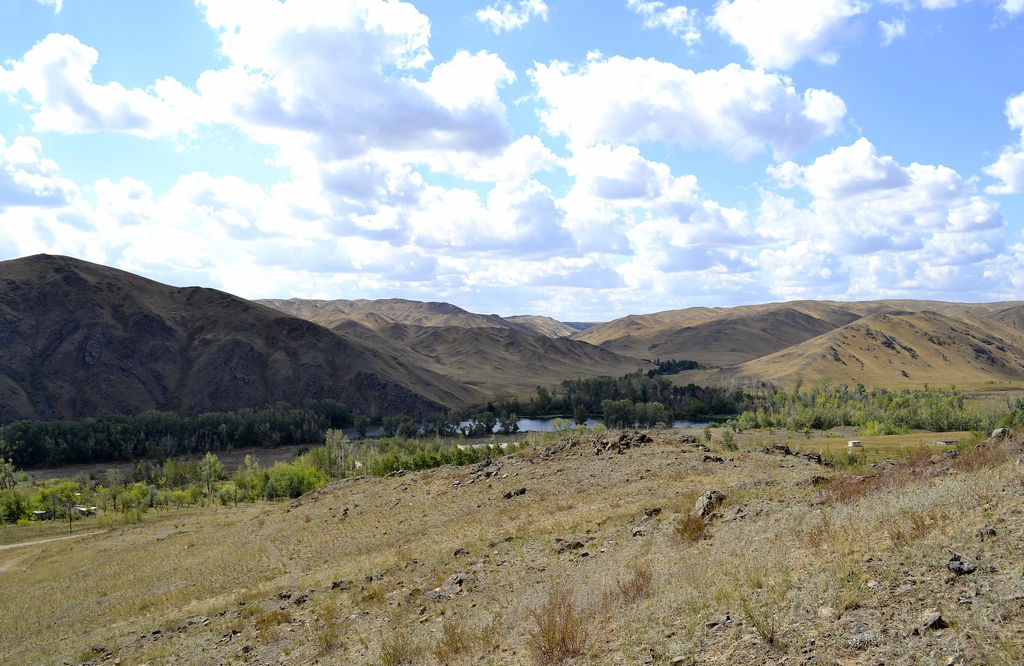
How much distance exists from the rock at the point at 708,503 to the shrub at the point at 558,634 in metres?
6.55

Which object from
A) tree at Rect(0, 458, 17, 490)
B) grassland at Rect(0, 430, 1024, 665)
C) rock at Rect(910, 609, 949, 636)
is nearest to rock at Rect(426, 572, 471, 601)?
grassland at Rect(0, 430, 1024, 665)

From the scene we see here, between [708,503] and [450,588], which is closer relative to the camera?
[450,588]

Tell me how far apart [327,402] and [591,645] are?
17174cm

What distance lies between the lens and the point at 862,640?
27.0 feet

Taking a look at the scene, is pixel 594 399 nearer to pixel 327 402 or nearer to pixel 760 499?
pixel 327 402

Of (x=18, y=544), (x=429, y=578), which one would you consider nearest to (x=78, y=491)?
(x=18, y=544)

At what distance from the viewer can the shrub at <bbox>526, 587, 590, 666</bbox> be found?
33.6 ft

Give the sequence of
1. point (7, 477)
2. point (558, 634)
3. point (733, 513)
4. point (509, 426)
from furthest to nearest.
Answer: point (509, 426)
point (7, 477)
point (733, 513)
point (558, 634)

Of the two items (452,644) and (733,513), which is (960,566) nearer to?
(733,513)

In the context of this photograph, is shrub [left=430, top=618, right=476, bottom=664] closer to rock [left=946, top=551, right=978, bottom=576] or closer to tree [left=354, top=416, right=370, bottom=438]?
rock [left=946, top=551, right=978, bottom=576]

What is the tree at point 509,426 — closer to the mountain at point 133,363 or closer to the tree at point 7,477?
the mountain at point 133,363

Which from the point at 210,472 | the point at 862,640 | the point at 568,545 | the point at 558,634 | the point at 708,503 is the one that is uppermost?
the point at 862,640

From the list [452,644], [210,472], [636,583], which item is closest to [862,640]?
[636,583]

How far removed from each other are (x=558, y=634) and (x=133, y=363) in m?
200
